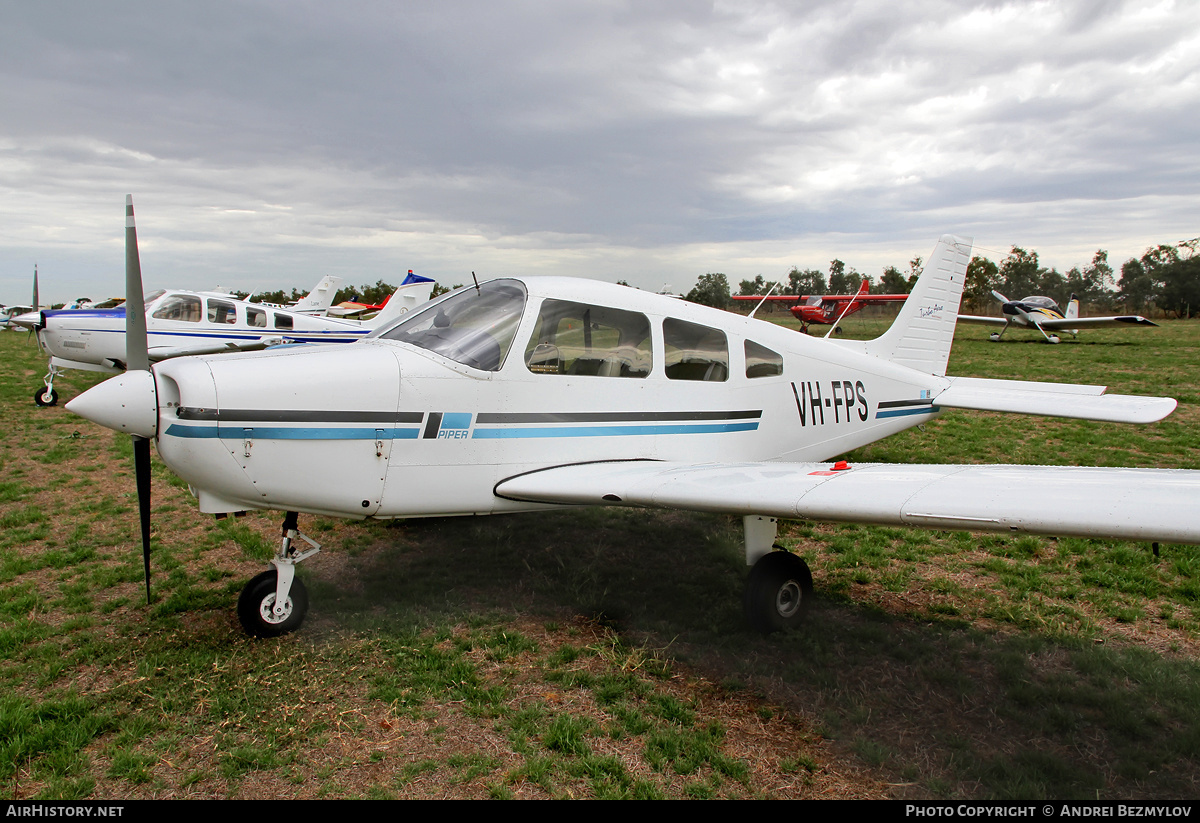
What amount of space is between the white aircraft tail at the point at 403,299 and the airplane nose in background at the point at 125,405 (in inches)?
561

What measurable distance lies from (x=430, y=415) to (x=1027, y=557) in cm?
502

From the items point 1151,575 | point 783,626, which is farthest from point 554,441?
point 1151,575

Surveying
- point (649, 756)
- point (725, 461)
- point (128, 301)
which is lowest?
point (649, 756)

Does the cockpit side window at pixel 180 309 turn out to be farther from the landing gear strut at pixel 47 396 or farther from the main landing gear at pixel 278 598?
the main landing gear at pixel 278 598

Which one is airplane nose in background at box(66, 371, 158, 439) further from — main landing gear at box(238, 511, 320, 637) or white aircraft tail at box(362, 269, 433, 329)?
white aircraft tail at box(362, 269, 433, 329)

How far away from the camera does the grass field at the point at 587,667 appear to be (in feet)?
9.66

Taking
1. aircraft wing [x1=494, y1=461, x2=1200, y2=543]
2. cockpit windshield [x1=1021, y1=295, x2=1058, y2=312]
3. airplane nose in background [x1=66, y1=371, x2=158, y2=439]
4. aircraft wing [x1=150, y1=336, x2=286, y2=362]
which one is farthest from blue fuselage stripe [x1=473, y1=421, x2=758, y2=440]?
cockpit windshield [x1=1021, y1=295, x2=1058, y2=312]

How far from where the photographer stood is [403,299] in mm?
18484

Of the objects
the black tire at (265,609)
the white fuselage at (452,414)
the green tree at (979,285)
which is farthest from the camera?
the green tree at (979,285)

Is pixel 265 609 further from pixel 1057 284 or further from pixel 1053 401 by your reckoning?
pixel 1057 284

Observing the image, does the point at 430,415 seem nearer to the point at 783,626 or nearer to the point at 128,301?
the point at 128,301

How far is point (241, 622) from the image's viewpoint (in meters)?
4.08

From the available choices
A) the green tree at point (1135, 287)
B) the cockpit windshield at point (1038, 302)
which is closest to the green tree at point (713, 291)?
the cockpit windshield at point (1038, 302)

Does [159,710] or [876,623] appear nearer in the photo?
[159,710]
